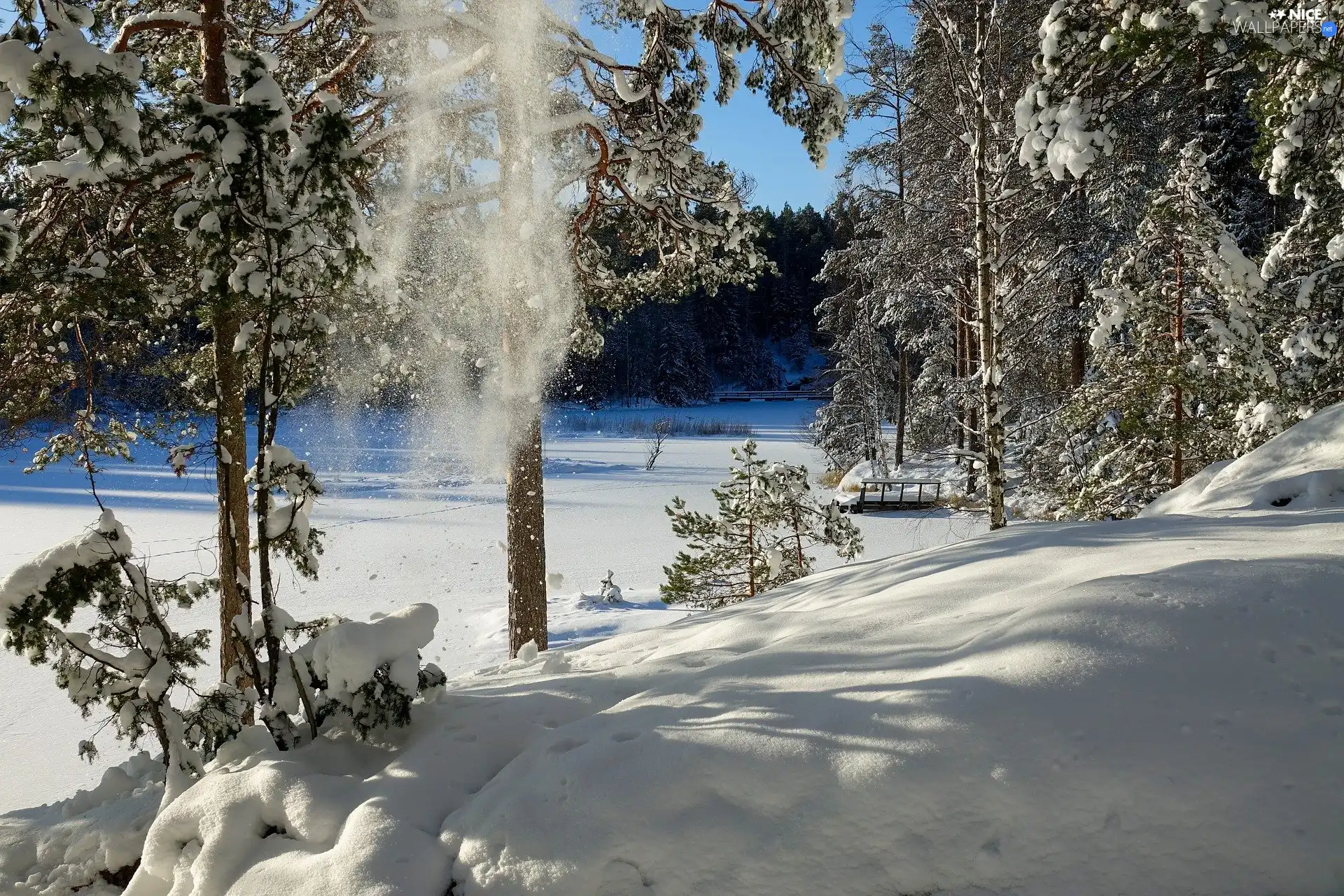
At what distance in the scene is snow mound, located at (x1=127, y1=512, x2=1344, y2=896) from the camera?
1.83 metres

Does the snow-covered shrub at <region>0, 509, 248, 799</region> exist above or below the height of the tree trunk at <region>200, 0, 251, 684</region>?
below

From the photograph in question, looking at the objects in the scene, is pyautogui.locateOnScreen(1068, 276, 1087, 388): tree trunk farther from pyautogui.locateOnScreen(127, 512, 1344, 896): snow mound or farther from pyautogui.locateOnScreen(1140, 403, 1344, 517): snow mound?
pyautogui.locateOnScreen(127, 512, 1344, 896): snow mound

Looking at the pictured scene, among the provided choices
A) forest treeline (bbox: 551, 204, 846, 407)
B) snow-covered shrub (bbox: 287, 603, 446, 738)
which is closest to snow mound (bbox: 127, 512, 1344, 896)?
snow-covered shrub (bbox: 287, 603, 446, 738)

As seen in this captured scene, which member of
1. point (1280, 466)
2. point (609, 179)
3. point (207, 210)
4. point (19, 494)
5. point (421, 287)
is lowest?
point (19, 494)

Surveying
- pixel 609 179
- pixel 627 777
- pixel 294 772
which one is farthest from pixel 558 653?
pixel 609 179

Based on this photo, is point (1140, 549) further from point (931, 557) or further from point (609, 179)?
point (609, 179)

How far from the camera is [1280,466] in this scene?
17.4 feet

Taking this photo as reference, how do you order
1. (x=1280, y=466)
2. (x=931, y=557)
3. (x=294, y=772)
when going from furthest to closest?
(x=1280, y=466)
(x=931, y=557)
(x=294, y=772)

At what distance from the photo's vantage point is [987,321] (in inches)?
307

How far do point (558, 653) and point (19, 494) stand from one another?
22.6 meters

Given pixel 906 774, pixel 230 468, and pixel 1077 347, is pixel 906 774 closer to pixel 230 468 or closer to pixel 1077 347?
pixel 230 468

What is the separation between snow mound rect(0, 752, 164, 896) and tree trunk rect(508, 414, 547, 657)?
382cm

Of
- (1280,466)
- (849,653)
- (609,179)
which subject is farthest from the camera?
(609,179)

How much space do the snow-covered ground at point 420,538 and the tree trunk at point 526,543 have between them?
64.9 inches
